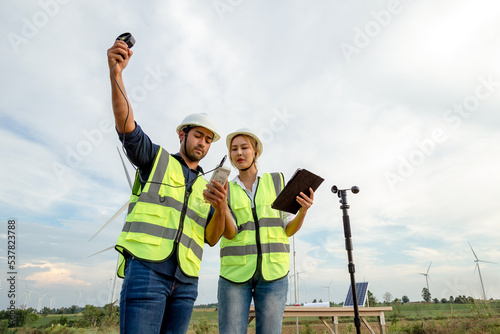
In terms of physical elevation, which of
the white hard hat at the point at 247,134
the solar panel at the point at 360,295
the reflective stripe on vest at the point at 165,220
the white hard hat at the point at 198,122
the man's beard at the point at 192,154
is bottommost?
the solar panel at the point at 360,295

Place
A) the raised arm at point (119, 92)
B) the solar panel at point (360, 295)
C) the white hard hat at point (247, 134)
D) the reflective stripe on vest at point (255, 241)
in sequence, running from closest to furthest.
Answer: the raised arm at point (119, 92), the reflective stripe on vest at point (255, 241), the white hard hat at point (247, 134), the solar panel at point (360, 295)

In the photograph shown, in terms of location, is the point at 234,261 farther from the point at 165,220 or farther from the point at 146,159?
the point at 146,159

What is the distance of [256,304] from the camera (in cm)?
288

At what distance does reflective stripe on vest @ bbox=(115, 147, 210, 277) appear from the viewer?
2.05m

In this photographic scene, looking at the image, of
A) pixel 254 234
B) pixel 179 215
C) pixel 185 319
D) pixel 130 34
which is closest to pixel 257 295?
pixel 254 234

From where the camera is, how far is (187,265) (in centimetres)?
220

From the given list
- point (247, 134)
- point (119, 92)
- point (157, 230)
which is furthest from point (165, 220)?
point (247, 134)

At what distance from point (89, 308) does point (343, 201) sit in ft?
36.8

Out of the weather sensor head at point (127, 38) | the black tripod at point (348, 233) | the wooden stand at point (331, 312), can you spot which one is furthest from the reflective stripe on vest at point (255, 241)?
the wooden stand at point (331, 312)

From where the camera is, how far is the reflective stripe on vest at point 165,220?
205 cm

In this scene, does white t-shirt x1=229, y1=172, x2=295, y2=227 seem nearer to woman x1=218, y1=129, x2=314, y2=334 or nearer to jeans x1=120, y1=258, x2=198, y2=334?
woman x1=218, y1=129, x2=314, y2=334

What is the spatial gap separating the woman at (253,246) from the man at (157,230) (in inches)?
20.1

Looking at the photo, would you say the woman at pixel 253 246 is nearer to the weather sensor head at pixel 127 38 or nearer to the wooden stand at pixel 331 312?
the weather sensor head at pixel 127 38

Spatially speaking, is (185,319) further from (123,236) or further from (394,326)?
(394,326)
